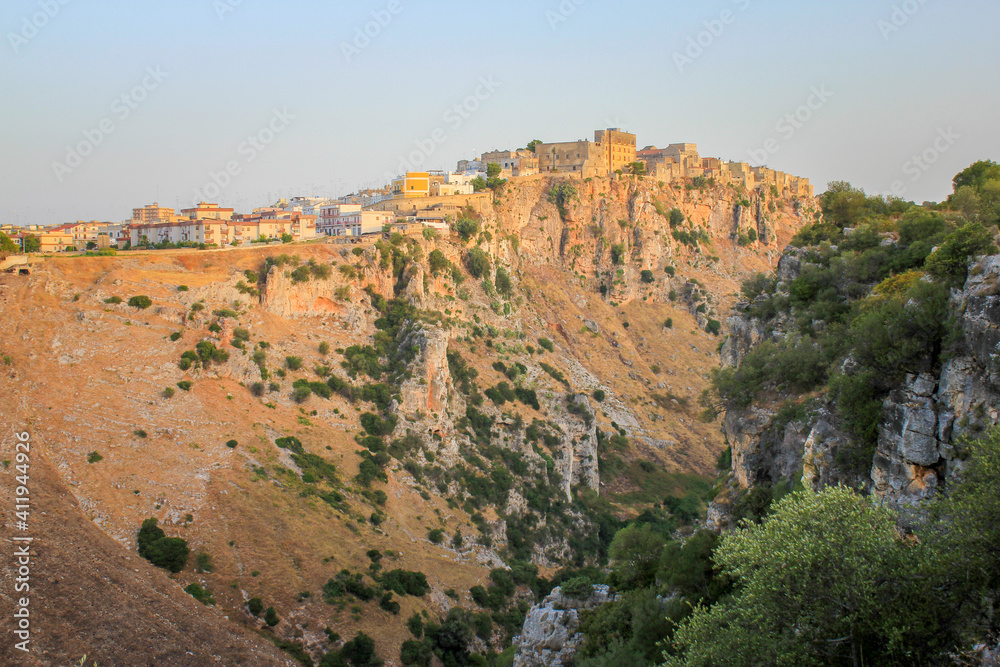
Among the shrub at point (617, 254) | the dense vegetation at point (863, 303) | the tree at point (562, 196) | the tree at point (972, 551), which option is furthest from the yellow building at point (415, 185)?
the tree at point (972, 551)

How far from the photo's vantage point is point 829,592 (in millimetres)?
13727

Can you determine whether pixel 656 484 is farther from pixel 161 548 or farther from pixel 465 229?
pixel 161 548

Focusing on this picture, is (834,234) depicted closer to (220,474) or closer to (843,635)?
(843,635)

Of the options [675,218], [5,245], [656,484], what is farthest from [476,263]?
[5,245]

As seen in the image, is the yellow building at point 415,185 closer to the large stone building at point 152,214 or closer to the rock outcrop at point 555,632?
the large stone building at point 152,214

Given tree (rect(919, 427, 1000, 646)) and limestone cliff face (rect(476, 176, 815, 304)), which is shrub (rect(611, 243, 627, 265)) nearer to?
limestone cliff face (rect(476, 176, 815, 304))

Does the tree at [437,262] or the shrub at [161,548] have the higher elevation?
the tree at [437,262]

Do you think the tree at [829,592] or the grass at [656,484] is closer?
the tree at [829,592]

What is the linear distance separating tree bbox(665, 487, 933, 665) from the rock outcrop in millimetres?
12907

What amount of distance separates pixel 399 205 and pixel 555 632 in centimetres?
4529

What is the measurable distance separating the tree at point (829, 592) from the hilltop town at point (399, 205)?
1805 inches

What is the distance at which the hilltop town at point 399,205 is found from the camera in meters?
56.2

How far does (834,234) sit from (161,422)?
31606 millimetres

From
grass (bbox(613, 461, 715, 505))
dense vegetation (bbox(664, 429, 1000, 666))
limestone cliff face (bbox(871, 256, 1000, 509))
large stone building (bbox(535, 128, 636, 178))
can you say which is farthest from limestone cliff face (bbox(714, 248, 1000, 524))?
large stone building (bbox(535, 128, 636, 178))
